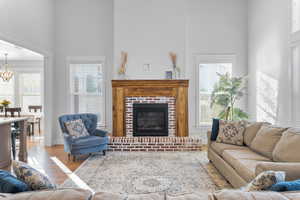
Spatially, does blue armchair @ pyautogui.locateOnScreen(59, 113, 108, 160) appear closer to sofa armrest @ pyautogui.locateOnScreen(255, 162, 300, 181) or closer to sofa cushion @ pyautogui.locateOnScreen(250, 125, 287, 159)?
sofa cushion @ pyautogui.locateOnScreen(250, 125, 287, 159)

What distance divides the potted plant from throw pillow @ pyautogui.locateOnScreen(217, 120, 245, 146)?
1.71 m

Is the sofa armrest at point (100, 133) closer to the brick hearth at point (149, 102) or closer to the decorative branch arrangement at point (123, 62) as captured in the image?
the brick hearth at point (149, 102)

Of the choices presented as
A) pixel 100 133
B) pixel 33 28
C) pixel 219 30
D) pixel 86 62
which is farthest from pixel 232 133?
pixel 33 28

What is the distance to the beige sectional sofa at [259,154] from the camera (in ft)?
7.18

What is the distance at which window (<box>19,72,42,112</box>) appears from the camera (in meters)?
9.16

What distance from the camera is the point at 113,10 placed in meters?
6.24

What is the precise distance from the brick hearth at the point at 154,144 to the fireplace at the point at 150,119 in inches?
19.0

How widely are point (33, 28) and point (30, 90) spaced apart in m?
4.67

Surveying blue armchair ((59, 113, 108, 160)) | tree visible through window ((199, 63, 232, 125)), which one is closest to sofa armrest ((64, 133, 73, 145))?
blue armchair ((59, 113, 108, 160))

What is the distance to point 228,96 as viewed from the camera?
587 cm

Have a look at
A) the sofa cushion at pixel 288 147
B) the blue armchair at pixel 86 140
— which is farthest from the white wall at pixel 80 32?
the sofa cushion at pixel 288 147

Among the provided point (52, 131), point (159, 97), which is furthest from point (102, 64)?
point (52, 131)

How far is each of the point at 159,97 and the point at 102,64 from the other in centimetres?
185

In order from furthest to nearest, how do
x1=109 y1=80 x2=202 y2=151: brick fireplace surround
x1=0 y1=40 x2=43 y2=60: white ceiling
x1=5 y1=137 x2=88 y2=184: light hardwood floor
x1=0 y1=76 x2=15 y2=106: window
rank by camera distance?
x1=0 y1=76 x2=15 y2=106: window
x1=109 y1=80 x2=202 y2=151: brick fireplace surround
x1=0 y1=40 x2=43 y2=60: white ceiling
x1=5 y1=137 x2=88 y2=184: light hardwood floor
